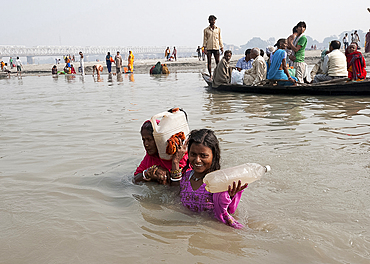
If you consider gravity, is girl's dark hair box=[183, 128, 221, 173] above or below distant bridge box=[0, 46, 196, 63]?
below

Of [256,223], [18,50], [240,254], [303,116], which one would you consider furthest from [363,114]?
[18,50]

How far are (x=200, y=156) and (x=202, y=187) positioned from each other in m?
0.30

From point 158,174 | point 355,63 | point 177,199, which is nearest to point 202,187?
point 177,199

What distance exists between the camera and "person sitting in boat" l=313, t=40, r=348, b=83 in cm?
898

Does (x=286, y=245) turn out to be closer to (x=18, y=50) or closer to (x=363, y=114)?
(x=363, y=114)

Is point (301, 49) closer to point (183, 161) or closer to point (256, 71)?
point (256, 71)

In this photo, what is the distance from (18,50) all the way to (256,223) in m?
112

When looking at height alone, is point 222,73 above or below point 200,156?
above

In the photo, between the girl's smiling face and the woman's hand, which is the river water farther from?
the girl's smiling face

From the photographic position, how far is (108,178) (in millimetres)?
3945

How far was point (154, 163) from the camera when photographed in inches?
140

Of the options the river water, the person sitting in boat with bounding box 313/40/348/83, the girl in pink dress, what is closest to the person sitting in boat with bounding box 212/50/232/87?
the person sitting in boat with bounding box 313/40/348/83

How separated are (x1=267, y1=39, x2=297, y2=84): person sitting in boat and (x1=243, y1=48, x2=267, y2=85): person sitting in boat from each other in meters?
0.34

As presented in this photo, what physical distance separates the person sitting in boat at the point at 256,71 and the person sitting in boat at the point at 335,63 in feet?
5.42
